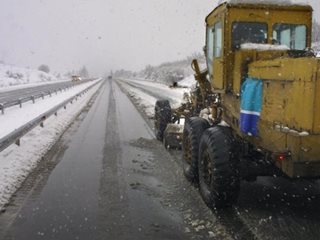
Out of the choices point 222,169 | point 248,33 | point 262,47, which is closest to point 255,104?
point 222,169

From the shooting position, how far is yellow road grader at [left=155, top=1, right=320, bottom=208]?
520 cm

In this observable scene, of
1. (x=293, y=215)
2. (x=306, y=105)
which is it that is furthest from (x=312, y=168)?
(x=293, y=215)

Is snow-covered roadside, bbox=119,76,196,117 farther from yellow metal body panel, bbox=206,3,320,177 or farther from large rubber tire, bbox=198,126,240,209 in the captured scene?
large rubber tire, bbox=198,126,240,209

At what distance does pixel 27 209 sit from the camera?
6.88 m

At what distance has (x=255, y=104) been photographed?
6168 mm

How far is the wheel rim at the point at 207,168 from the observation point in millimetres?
7112

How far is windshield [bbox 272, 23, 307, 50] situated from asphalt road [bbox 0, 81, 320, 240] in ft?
7.59

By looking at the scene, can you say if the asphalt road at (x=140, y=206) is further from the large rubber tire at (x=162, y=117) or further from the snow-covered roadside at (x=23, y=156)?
the large rubber tire at (x=162, y=117)

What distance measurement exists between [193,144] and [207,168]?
34.2 inches

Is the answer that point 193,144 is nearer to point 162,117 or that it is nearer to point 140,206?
point 140,206

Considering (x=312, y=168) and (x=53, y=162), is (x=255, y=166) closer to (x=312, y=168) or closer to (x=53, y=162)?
(x=312, y=168)

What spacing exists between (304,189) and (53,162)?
527 centimetres

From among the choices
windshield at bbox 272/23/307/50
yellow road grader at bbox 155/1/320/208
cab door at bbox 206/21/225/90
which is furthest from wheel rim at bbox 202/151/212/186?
windshield at bbox 272/23/307/50

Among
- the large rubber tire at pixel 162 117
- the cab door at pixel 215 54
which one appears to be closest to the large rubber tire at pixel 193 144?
the cab door at pixel 215 54
